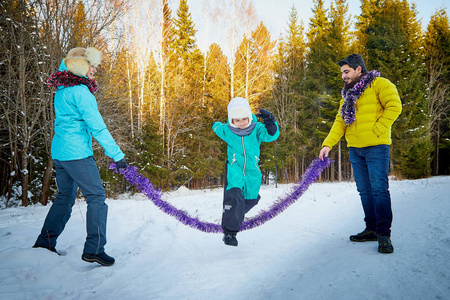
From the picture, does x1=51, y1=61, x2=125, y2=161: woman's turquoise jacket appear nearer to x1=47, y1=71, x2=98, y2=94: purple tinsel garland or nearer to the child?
x1=47, y1=71, x2=98, y2=94: purple tinsel garland

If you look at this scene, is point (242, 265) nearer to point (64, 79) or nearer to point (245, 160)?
point (245, 160)

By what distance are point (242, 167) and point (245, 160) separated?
10 centimetres

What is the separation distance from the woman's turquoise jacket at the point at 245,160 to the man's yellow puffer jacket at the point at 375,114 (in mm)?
1050

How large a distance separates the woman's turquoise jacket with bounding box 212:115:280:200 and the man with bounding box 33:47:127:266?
124 centimetres

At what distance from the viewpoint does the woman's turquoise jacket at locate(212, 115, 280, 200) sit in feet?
9.61

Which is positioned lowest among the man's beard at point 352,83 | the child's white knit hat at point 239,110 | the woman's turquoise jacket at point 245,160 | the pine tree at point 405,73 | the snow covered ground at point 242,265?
the snow covered ground at point 242,265

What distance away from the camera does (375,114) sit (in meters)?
2.81

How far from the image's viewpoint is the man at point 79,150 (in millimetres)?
2369

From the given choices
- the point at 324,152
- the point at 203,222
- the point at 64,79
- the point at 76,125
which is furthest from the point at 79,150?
the point at 324,152

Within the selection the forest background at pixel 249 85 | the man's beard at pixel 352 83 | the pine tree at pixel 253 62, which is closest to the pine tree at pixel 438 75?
the forest background at pixel 249 85

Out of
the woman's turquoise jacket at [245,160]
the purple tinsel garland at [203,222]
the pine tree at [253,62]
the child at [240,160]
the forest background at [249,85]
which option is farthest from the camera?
the pine tree at [253,62]

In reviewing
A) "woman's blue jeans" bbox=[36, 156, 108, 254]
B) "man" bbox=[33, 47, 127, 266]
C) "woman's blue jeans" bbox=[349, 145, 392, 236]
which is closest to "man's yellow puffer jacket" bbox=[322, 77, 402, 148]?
"woman's blue jeans" bbox=[349, 145, 392, 236]

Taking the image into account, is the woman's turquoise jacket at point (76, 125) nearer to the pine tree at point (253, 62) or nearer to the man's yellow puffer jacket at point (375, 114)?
the man's yellow puffer jacket at point (375, 114)

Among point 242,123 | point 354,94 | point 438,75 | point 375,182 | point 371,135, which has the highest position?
point 438,75
